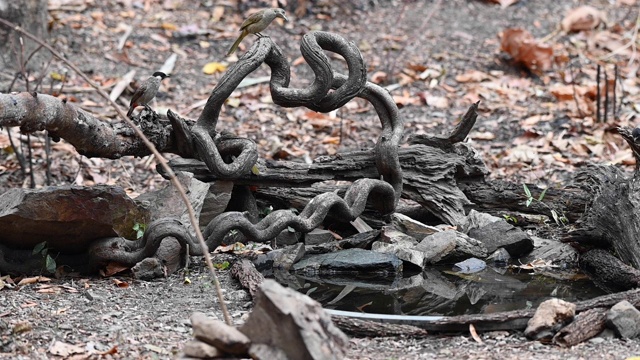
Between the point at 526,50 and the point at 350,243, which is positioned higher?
the point at 526,50

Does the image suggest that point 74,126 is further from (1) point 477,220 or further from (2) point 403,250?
(1) point 477,220

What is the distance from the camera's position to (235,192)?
16.7 feet

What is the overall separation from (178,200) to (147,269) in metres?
0.50

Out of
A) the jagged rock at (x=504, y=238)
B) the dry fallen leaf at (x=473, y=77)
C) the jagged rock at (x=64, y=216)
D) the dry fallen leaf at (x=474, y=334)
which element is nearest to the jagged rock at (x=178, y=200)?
the jagged rock at (x=64, y=216)

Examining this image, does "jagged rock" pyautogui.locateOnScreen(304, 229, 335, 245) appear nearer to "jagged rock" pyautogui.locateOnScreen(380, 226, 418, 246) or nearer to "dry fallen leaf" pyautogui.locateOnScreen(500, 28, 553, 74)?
"jagged rock" pyautogui.locateOnScreen(380, 226, 418, 246)

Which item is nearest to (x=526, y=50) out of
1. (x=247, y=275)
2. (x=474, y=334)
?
(x=247, y=275)

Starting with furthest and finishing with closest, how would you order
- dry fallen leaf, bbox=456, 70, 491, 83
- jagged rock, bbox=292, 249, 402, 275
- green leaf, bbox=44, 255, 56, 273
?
dry fallen leaf, bbox=456, 70, 491, 83 < jagged rock, bbox=292, 249, 402, 275 < green leaf, bbox=44, 255, 56, 273

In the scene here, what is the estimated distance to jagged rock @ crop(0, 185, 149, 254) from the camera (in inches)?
167

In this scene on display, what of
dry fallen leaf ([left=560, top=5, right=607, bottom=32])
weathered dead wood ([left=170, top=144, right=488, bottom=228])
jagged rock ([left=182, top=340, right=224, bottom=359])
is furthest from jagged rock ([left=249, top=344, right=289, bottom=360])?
dry fallen leaf ([left=560, top=5, right=607, bottom=32])

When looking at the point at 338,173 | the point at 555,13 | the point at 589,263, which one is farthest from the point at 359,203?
the point at 555,13

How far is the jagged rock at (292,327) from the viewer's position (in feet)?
8.96

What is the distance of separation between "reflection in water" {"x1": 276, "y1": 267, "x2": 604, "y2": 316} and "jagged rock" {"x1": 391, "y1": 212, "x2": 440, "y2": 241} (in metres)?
0.33

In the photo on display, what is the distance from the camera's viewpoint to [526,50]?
839 cm

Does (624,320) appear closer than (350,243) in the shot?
Yes
